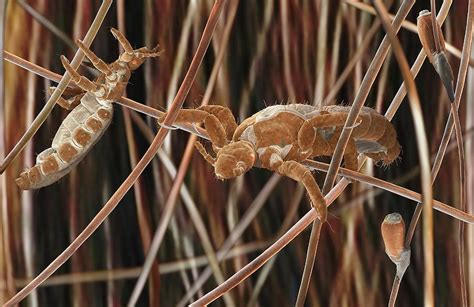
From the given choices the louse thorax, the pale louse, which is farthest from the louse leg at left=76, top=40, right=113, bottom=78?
the louse thorax

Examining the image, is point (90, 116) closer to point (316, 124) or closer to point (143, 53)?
point (143, 53)

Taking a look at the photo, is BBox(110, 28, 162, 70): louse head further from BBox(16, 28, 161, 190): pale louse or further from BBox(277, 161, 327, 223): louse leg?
BBox(277, 161, 327, 223): louse leg

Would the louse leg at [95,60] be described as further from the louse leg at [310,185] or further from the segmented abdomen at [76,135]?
the louse leg at [310,185]

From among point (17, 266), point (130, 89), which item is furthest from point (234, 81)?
point (17, 266)

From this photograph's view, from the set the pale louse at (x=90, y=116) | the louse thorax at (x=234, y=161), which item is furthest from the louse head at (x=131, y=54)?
the louse thorax at (x=234, y=161)

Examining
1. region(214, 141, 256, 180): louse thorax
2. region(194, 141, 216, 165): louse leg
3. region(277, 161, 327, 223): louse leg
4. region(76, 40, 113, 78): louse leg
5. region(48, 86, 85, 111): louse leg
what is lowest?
region(277, 161, 327, 223): louse leg

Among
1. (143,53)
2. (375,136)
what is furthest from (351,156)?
(143,53)

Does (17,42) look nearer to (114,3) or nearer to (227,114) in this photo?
(114,3)
